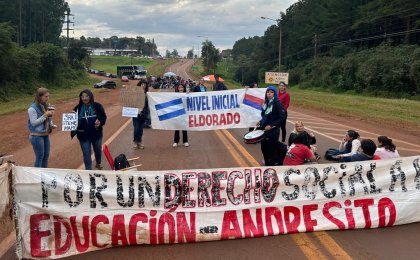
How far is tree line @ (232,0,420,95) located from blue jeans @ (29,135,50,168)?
3655 cm

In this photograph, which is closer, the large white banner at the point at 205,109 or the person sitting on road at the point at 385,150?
the person sitting on road at the point at 385,150

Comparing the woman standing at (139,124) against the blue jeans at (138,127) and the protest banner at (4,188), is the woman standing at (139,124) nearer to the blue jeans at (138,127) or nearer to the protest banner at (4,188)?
the blue jeans at (138,127)

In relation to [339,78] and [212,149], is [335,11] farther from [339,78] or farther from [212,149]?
[212,149]

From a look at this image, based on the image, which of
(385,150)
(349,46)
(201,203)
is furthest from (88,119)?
(349,46)

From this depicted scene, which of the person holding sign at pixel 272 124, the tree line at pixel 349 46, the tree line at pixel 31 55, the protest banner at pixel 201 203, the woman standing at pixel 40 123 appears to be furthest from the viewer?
the tree line at pixel 349 46

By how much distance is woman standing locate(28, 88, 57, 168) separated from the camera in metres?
7.50

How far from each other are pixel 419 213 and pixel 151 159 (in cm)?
628

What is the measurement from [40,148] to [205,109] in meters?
6.02

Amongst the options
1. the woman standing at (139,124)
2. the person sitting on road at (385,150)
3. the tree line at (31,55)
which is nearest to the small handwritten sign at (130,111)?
the woman standing at (139,124)

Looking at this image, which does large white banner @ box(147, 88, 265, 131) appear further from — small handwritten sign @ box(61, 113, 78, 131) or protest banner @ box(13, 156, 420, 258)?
protest banner @ box(13, 156, 420, 258)

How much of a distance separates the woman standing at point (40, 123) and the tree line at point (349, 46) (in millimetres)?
36599

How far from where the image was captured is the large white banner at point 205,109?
12.8 meters

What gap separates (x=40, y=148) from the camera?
778 centimetres

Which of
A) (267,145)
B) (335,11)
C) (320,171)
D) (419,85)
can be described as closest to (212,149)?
(267,145)
